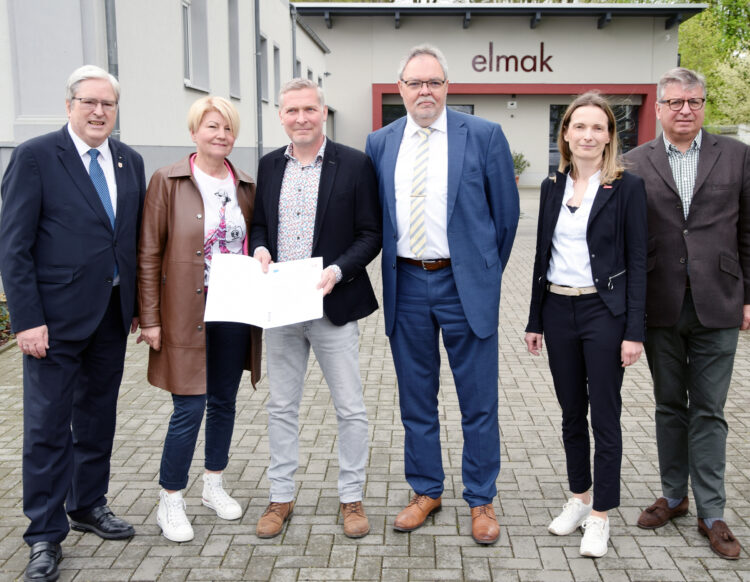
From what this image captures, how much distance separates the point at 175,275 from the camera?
3.78 m

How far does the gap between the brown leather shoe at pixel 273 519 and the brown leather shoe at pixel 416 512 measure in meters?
0.56

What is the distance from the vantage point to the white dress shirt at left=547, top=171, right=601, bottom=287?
143 inches

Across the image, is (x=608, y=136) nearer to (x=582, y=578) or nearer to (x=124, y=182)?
(x=582, y=578)

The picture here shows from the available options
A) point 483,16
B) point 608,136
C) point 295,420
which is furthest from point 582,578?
point 483,16

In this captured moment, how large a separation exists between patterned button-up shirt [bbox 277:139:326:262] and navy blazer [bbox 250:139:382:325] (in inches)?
1.1

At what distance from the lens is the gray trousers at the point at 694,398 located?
3.76 metres

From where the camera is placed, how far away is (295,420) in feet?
13.3

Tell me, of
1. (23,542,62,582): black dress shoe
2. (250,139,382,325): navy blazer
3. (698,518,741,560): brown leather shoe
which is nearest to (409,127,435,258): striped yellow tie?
(250,139,382,325): navy blazer

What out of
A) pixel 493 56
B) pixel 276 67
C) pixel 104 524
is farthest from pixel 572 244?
pixel 493 56

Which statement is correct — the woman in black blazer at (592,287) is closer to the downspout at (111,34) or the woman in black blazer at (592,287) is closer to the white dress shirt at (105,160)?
the white dress shirt at (105,160)

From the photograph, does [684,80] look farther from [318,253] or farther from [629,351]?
[318,253]

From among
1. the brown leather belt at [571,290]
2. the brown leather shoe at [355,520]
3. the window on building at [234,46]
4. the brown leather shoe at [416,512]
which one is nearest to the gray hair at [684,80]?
the brown leather belt at [571,290]

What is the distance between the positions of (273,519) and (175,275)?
4.25ft

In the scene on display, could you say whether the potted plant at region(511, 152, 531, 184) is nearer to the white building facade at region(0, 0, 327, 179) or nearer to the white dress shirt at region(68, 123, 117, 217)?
the white building facade at region(0, 0, 327, 179)
